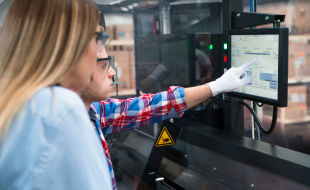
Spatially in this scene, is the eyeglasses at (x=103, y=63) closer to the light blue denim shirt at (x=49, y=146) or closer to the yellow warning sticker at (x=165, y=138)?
the light blue denim shirt at (x=49, y=146)

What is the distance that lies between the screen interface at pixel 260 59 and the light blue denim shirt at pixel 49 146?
939 mm

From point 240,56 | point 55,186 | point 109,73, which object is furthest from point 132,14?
point 55,186

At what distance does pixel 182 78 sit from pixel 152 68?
0.21 metres

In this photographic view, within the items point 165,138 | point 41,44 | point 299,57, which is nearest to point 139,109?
point 165,138

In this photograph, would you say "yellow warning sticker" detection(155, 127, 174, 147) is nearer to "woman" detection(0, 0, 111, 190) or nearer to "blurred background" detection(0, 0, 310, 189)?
"blurred background" detection(0, 0, 310, 189)

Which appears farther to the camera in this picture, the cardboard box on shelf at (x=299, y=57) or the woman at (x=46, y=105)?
the cardboard box on shelf at (x=299, y=57)

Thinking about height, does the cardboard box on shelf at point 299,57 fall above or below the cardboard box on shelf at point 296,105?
above

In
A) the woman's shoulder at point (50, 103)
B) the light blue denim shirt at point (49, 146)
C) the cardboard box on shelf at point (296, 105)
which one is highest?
the woman's shoulder at point (50, 103)

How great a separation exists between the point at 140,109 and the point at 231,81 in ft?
1.38

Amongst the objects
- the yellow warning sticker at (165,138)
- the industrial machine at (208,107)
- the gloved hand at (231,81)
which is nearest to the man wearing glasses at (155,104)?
the gloved hand at (231,81)

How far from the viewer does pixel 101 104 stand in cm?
121

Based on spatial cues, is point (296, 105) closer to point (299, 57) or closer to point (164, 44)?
point (299, 57)

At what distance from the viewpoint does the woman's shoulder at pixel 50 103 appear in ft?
1.47

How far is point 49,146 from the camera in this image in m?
0.45
